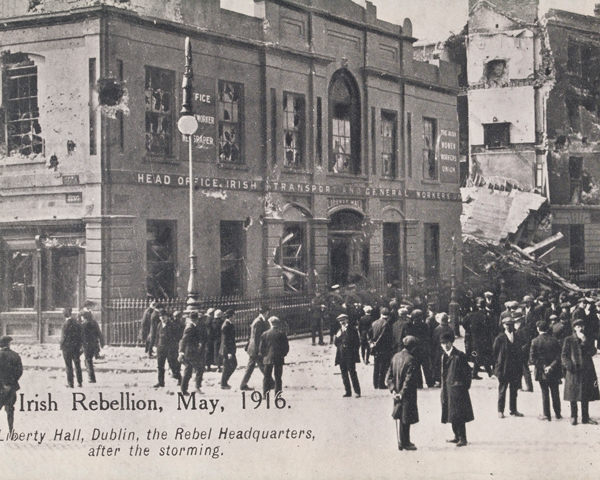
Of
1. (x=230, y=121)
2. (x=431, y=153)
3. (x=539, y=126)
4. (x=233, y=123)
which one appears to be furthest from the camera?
(x=539, y=126)

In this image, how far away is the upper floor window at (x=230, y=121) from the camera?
19469 millimetres

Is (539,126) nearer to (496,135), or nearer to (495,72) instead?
(496,135)

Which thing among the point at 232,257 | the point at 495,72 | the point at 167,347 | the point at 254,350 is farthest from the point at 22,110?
the point at 495,72

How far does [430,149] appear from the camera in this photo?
2686 centimetres

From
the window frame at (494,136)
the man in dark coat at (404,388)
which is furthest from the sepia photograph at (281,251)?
the window frame at (494,136)

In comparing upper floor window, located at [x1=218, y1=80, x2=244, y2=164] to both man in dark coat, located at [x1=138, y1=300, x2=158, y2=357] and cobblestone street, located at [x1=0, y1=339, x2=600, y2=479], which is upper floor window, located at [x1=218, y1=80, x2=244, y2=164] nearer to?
man in dark coat, located at [x1=138, y1=300, x2=158, y2=357]

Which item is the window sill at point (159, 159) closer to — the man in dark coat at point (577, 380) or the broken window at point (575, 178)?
the man in dark coat at point (577, 380)

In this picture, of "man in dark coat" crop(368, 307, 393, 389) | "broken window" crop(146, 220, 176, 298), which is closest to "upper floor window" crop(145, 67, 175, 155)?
"broken window" crop(146, 220, 176, 298)

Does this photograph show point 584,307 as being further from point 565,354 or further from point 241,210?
point 241,210

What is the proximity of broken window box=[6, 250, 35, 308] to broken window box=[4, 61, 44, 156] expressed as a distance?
237 cm

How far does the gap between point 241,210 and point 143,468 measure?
10.5m

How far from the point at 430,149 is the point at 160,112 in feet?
39.9

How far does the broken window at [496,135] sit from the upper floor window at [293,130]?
46.2ft

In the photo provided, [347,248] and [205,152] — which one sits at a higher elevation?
[205,152]
